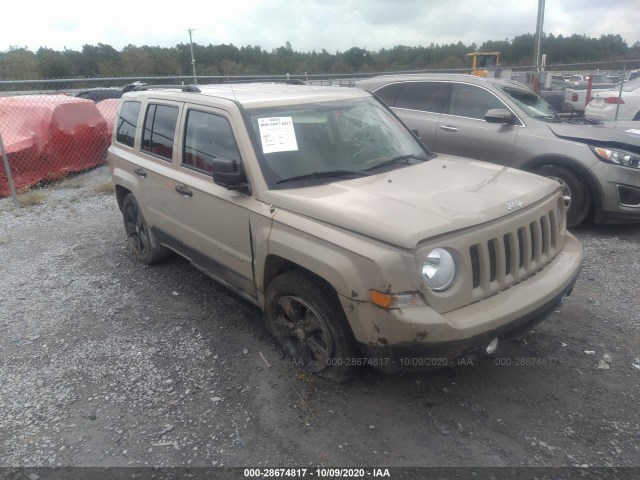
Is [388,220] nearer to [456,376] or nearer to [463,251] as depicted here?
[463,251]

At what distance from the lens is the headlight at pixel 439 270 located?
260 centimetres

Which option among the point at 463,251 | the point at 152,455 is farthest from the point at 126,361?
the point at 463,251

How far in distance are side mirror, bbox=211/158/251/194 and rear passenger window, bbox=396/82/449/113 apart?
14.5ft

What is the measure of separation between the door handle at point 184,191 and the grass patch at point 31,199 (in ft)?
18.1

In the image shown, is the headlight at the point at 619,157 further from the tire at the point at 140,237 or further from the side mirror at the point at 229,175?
the tire at the point at 140,237

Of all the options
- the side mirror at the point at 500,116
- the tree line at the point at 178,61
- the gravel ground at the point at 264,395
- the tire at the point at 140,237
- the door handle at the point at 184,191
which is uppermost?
the tree line at the point at 178,61

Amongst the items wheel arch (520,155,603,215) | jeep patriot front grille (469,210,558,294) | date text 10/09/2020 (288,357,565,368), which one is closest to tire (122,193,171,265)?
date text 10/09/2020 (288,357,565,368)

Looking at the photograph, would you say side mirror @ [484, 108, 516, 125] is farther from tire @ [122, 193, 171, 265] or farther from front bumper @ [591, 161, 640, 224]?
tire @ [122, 193, 171, 265]

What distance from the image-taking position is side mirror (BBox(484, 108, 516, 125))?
594 cm

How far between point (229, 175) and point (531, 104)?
4942mm

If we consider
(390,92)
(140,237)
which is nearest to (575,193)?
(390,92)

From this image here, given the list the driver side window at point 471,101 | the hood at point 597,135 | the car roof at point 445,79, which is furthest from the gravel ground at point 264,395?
the car roof at point 445,79

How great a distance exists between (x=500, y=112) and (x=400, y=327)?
4.37 meters

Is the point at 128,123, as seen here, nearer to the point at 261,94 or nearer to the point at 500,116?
the point at 261,94
